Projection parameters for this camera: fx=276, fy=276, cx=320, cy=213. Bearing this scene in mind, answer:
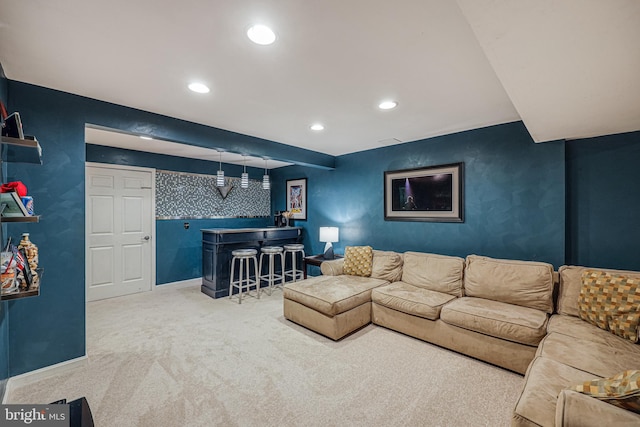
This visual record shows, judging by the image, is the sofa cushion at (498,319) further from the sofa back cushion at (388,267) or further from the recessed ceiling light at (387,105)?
the recessed ceiling light at (387,105)

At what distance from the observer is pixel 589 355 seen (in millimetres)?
1717

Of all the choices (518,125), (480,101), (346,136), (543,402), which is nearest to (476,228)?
(518,125)

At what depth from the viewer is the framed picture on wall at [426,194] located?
11.6 ft

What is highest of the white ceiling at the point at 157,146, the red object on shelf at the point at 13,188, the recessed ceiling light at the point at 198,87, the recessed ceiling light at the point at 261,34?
the white ceiling at the point at 157,146

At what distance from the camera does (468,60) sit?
182 centimetres

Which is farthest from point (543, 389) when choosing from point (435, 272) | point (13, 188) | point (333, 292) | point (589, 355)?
point (13, 188)

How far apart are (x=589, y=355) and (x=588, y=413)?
98 centimetres

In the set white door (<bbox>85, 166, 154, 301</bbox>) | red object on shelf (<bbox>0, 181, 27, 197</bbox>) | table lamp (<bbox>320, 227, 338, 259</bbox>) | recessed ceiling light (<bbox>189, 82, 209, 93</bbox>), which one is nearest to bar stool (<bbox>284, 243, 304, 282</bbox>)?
table lamp (<bbox>320, 227, 338, 259</bbox>)

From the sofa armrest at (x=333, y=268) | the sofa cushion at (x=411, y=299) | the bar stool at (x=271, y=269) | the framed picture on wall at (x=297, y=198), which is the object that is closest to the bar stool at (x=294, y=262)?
the bar stool at (x=271, y=269)

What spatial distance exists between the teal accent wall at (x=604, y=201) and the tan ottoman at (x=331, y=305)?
214 cm

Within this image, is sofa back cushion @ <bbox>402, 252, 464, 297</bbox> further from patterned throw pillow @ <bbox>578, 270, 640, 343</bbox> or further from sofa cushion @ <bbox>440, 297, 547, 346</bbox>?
patterned throw pillow @ <bbox>578, 270, 640, 343</bbox>

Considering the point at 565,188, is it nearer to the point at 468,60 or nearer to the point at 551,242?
the point at 551,242

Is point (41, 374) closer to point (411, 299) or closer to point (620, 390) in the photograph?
point (411, 299)

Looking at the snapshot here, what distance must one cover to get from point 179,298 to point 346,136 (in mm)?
3488
